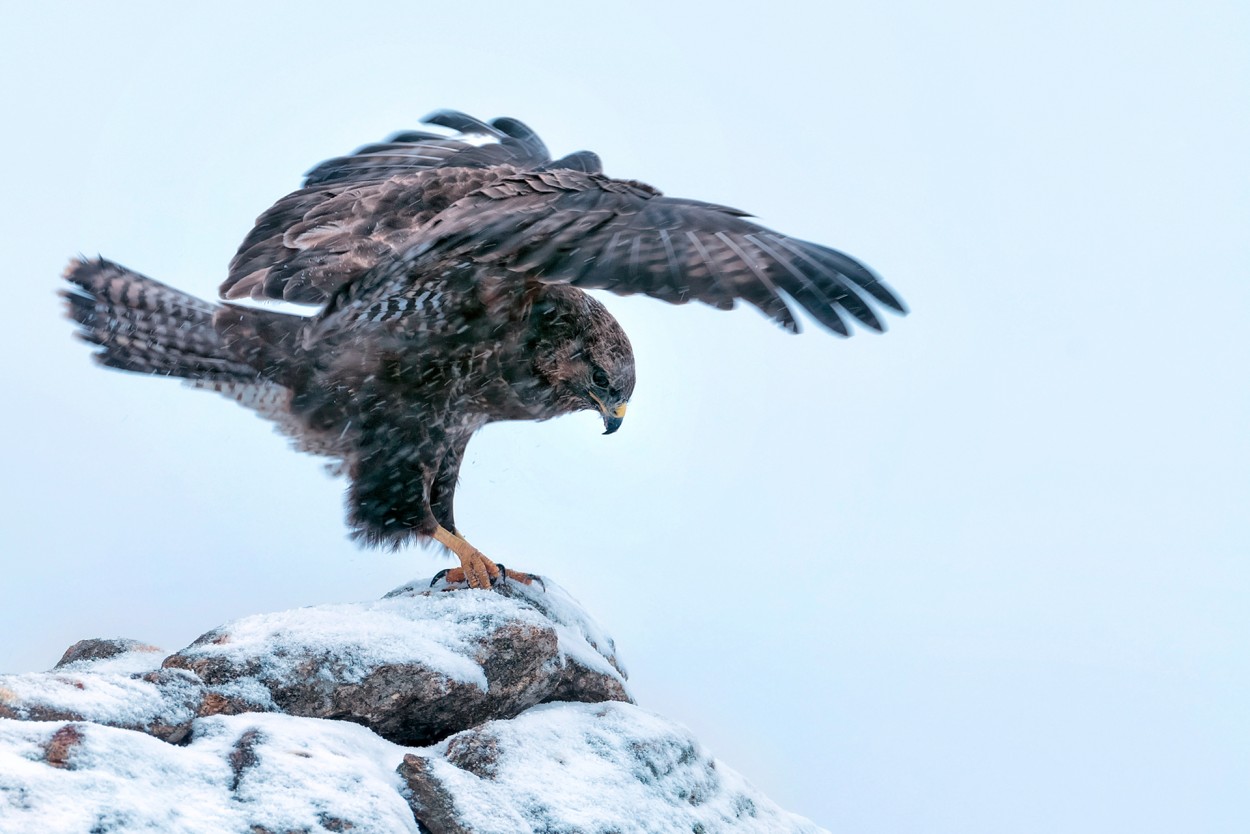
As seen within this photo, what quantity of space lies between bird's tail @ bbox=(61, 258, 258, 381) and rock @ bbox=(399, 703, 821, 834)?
101 inches

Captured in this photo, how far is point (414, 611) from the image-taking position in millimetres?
4418

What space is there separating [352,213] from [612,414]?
1586 mm

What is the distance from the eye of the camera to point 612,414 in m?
5.39

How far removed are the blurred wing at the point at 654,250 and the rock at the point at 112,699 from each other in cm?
177

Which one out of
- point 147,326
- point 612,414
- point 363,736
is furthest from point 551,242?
point 147,326

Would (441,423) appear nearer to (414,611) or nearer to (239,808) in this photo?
(414,611)

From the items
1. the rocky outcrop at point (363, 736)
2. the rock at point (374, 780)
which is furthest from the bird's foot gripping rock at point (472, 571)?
the rock at point (374, 780)

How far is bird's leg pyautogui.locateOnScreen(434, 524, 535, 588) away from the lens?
16.9 feet

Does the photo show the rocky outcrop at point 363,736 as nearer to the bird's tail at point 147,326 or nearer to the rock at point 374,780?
the rock at point 374,780

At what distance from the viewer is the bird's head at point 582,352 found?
5.28 m

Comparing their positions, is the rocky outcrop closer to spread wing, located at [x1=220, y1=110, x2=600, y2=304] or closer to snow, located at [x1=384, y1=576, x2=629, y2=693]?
snow, located at [x1=384, y1=576, x2=629, y2=693]

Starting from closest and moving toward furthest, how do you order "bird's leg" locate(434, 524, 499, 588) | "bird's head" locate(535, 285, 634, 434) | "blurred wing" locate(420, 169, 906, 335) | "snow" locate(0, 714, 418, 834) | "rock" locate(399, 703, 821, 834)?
"snow" locate(0, 714, 418, 834)
"rock" locate(399, 703, 821, 834)
"blurred wing" locate(420, 169, 906, 335)
"bird's leg" locate(434, 524, 499, 588)
"bird's head" locate(535, 285, 634, 434)

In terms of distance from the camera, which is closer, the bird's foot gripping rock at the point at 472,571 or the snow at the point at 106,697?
the snow at the point at 106,697

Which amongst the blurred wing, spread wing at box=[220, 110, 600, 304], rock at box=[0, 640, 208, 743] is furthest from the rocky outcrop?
spread wing at box=[220, 110, 600, 304]
